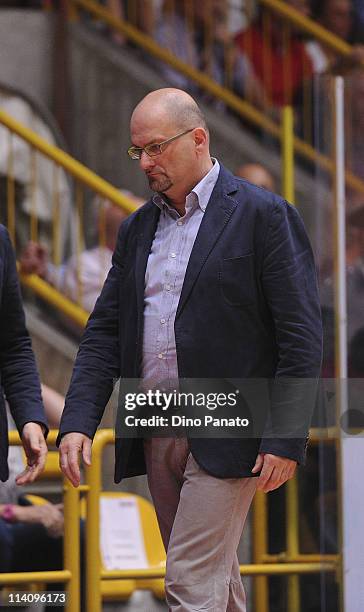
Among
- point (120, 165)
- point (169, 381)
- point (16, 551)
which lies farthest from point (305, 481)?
point (120, 165)

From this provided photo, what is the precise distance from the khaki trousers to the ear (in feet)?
2.66

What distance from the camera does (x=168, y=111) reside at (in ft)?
12.2

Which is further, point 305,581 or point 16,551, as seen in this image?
point 305,581

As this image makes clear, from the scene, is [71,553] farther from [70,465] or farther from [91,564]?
[70,465]

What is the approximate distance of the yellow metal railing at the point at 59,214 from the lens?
6184 millimetres

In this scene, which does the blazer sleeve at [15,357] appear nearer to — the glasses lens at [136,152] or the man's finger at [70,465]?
the man's finger at [70,465]

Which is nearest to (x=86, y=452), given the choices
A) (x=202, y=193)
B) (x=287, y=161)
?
(x=202, y=193)

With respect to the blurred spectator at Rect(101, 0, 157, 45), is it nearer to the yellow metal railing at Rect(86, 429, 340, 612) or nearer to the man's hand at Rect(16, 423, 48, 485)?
the yellow metal railing at Rect(86, 429, 340, 612)

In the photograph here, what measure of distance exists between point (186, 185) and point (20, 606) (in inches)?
68.3

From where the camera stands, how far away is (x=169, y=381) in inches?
146

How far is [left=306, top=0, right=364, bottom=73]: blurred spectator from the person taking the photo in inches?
332

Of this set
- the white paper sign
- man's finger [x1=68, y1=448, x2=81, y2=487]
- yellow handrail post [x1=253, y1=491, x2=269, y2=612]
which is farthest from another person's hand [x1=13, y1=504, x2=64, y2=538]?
man's finger [x1=68, y1=448, x2=81, y2=487]

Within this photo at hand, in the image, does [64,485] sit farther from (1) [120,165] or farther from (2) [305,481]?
(1) [120,165]

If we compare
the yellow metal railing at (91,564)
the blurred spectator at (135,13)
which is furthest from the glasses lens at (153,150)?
the blurred spectator at (135,13)
